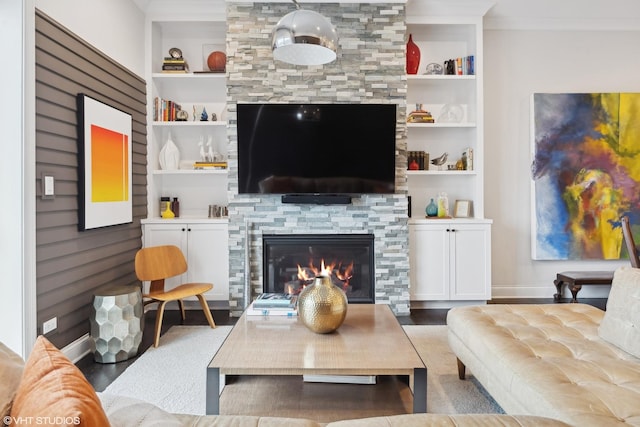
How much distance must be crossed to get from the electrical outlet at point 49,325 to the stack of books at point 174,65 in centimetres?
262

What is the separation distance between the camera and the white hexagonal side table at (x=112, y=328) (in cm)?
279

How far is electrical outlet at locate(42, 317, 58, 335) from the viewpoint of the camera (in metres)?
2.53

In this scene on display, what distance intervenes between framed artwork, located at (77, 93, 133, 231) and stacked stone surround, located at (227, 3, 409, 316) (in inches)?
36.2

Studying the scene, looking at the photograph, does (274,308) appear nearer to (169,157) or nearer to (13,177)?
(13,177)

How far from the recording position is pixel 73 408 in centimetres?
72

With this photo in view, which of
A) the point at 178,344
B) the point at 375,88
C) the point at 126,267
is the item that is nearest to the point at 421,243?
the point at 375,88

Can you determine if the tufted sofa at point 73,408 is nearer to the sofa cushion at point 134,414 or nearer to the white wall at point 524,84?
the sofa cushion at point 134,414

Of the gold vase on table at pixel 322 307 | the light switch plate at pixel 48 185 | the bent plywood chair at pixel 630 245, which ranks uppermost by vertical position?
the light switch plate at pixel 48 185

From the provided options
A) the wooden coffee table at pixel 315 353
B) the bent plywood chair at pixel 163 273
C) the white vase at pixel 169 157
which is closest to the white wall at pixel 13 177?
the bent plywood chair at pixel 163 273

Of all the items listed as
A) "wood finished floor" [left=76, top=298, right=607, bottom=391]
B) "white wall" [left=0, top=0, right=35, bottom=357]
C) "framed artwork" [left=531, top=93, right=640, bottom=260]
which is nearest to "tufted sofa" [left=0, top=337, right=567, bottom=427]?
"white wall" [left=0, top=0, right=35, bottom=357]


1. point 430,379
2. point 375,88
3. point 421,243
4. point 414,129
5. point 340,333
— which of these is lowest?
point 430,379

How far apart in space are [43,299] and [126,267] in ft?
3.80

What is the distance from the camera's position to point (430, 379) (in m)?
2.47

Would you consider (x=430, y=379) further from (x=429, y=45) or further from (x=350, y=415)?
(x=429, y=45)
